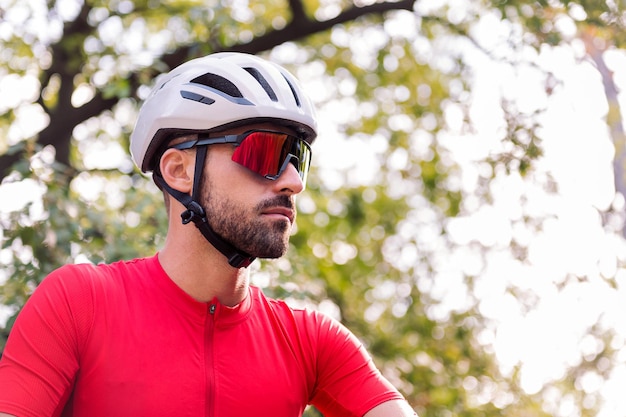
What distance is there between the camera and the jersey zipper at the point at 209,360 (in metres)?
2.67

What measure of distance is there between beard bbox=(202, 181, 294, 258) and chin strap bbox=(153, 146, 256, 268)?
0.02 m

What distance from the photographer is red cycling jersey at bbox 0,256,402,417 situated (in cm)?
251

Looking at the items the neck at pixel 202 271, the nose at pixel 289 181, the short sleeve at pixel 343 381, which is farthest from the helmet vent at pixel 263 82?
the short sleeve at pixel 343 381

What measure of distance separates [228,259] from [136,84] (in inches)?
199

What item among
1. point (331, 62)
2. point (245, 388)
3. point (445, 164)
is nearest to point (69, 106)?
point (331, 62)

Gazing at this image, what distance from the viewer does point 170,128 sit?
312cm

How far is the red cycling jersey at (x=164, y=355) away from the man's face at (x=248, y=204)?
24 cm

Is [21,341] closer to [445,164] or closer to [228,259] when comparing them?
[228,259]

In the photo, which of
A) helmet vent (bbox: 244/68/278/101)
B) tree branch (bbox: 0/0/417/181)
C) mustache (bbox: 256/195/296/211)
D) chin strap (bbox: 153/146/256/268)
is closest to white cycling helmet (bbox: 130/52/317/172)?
helmet vent (bbox: 244/68/278/101)

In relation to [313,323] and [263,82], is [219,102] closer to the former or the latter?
[263,82]

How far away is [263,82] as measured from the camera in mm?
3154

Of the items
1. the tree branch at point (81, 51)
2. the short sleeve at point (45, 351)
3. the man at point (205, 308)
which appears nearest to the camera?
the short sleeve at point (45, 351)

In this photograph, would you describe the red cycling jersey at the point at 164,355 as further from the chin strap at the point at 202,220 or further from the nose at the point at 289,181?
the nose at the point at 289,181

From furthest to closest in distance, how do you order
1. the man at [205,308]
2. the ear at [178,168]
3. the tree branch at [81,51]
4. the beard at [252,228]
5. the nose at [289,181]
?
1. the tree branch at [81,51]
2. the ear at [178,168]
3. the nose at [289,181]
4. the beard at [252,228]
5. the man at [205,308]
